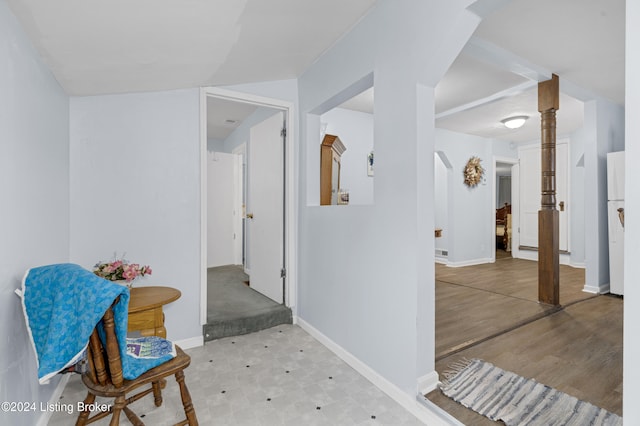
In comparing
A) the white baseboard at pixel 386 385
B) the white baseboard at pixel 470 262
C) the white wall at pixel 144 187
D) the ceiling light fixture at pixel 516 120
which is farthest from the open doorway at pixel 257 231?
the white baseboard at pixel 470 262

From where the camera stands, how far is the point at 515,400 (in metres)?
1.81

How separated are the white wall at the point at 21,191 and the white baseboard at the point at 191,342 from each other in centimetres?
87

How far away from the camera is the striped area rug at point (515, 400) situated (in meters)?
1.65

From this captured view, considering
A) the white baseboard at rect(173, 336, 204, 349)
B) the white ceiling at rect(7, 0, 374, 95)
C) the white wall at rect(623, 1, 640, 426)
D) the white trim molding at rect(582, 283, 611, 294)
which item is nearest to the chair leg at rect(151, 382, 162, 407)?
the white baseboard at rect(173, 336, 204, 349)

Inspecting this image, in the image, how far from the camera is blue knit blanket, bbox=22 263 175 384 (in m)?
1.19

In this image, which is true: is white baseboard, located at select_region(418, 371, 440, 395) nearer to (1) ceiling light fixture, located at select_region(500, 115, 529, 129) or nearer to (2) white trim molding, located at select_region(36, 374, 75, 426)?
(2) white trim molding, located at select_region(36, 374, 75, 426)

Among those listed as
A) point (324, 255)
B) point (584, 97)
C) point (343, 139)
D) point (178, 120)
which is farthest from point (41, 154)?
point (584, 97)

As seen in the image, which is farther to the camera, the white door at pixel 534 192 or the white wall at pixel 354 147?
the white door at pixel 534 192

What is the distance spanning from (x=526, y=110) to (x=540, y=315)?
116 inches

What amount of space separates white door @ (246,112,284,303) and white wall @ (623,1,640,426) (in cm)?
265

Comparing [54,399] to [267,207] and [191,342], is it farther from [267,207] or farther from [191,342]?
[267,207]

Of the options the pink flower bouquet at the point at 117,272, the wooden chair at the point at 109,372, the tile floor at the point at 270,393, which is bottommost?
the tile floor at the point at 270,393

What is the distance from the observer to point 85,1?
1.42 metres

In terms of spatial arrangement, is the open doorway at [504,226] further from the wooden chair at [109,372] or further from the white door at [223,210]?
the wooden chair at [109,372]
